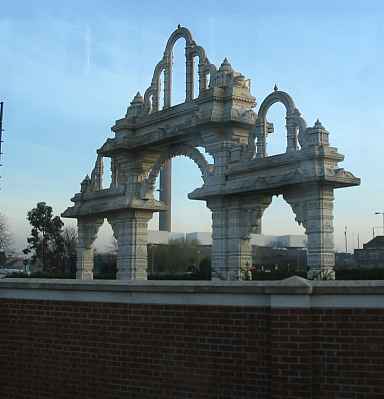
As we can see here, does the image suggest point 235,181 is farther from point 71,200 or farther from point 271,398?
point 271,398

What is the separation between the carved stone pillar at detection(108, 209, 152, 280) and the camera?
87.8 ft

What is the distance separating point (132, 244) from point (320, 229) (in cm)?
1023

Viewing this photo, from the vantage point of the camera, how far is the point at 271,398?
6.55 meters

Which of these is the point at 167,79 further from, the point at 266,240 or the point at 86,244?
the point at 266,240

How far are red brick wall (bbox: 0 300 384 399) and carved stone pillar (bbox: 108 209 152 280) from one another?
17.6m

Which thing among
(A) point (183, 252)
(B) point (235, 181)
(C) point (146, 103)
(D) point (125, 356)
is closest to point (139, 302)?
(D) point (125, 356)

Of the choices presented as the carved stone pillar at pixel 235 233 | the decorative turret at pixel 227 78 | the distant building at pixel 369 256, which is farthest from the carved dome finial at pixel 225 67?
the distant building at pixel 369 256

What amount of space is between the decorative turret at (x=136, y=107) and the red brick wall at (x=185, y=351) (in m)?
18.9

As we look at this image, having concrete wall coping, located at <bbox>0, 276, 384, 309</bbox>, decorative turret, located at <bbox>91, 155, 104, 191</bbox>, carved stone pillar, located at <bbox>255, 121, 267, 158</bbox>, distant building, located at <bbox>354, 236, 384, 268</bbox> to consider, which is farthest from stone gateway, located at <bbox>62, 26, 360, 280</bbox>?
distant building, located at <bbox>354, 236, 384, 268</bbox>

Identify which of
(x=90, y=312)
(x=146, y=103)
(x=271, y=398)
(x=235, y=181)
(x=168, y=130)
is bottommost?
(x=271, y=398)

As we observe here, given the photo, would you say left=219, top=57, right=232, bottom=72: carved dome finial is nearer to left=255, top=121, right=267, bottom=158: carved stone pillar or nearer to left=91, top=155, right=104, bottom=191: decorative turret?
left=255, top=121, right=267, bottom=158: carved stone pillar

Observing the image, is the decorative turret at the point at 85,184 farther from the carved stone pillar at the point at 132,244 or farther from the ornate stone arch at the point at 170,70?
the ornate stone arch at the point at 170,70

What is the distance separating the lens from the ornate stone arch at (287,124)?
20.0 meters

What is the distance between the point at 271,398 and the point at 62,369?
3.07 m
